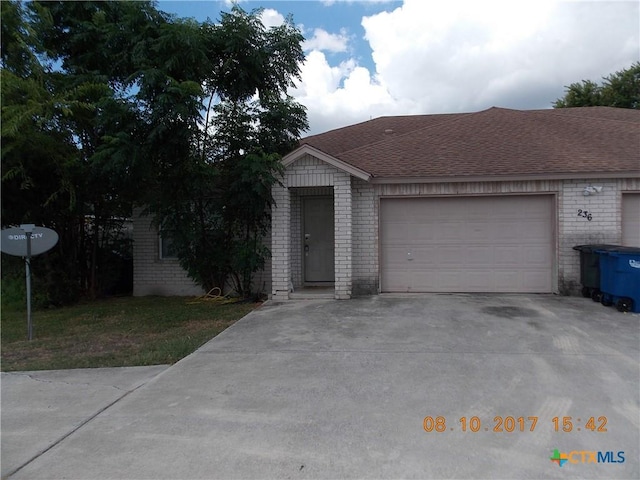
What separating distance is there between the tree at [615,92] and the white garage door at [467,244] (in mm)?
19434

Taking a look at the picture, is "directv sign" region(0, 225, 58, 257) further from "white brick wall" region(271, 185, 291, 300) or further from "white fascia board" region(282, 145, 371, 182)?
"white fascia board" region(282, 145, 371, 182)

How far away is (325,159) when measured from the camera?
995 cm

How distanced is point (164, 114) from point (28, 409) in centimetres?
595

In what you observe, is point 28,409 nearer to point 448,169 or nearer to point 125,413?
point 125,413

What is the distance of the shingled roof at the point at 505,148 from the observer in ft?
33.1

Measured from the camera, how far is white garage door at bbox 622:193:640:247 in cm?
1013

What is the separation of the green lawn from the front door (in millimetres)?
2173

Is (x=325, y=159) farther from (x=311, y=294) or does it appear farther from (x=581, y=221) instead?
(x=581, y=221)

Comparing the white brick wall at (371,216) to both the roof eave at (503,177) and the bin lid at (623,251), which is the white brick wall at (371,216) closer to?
the roof eave at (503,177)

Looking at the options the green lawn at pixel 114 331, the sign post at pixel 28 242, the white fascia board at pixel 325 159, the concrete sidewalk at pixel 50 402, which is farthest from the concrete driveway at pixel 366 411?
the white fascia board at pixel 325 159

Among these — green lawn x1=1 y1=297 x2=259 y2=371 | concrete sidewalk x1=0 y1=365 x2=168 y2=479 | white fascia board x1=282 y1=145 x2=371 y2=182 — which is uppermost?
white fascia board x1=282 y1=145 x2=371 y2=182

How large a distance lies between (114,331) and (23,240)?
7.09 ft

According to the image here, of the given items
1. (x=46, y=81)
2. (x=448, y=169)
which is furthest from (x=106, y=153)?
(x=448, y=169)

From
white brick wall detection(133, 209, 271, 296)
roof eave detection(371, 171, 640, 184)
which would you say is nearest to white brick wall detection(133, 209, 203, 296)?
white brick wall detection(133, 209, 271, 296)
